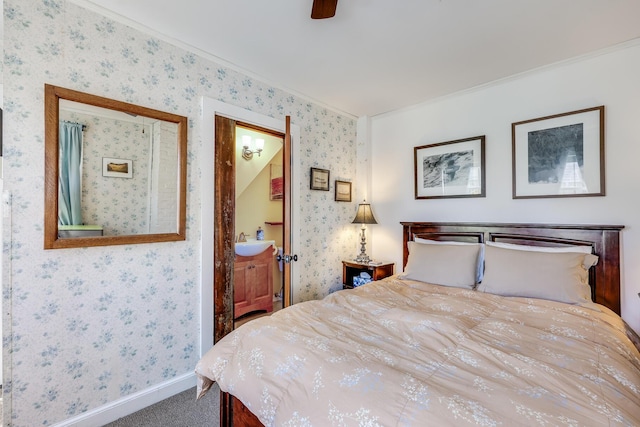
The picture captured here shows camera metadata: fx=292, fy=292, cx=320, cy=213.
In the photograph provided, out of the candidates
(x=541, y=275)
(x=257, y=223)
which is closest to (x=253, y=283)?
(x=257, y=223)

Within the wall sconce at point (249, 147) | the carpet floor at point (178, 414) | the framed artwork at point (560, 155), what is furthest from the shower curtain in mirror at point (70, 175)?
the framed artwork at point (560, 155)

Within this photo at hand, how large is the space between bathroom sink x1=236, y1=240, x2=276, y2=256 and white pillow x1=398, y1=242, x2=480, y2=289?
4.70 ft

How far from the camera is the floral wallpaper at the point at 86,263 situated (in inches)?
61.0

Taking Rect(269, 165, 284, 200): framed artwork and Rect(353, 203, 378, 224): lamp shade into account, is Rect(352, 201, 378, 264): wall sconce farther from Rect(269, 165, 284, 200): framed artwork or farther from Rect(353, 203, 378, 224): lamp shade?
Rect(269, 165, 284, 200): framed artwork

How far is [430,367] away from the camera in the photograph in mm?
1095

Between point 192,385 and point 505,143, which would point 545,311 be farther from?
point 192,385

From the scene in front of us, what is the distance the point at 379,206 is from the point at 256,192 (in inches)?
58.8

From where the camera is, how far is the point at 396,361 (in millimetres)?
1138

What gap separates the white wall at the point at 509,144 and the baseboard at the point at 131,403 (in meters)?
2.39

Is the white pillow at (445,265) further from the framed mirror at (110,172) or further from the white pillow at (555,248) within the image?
the framed mirror at (110,172)

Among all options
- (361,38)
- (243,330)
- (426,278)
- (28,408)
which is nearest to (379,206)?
(426,278)

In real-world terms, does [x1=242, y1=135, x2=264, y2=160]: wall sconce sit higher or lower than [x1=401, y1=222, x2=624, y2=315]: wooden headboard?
higher

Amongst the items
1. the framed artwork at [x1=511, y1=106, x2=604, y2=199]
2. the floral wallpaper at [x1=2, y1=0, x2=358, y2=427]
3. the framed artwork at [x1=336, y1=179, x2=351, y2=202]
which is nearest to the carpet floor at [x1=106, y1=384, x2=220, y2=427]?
the floral wallpaper at [x1=2, y1=0, x2=358, y2=427]

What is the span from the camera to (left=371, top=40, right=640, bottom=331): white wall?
7.00 feet
